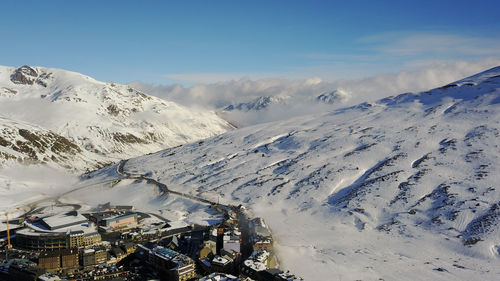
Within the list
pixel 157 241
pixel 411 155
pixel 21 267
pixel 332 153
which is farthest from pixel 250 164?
pixel 21 267

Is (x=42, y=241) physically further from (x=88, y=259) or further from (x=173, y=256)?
A: (x=173, y=256)

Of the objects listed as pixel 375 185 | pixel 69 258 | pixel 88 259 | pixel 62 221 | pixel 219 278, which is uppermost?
pixel 375 185

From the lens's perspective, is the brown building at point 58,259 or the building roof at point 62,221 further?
the building roof at point 62,221

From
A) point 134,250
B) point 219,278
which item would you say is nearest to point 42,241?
point 134,250

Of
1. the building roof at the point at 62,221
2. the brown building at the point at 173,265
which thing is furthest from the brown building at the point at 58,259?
the building roof at the point at 62,221

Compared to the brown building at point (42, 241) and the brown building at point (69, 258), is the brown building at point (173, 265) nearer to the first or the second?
the brown building at point (69, 258)

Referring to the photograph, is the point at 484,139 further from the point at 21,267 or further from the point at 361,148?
the point at 21,267

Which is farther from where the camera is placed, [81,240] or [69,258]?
[81,240]

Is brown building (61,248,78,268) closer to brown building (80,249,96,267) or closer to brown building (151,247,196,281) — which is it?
brown building (80,249,96,267)

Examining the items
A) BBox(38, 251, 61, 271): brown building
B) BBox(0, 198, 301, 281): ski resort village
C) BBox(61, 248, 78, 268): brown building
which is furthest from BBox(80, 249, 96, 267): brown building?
BBox(38, 251, 61, 271): brown building
